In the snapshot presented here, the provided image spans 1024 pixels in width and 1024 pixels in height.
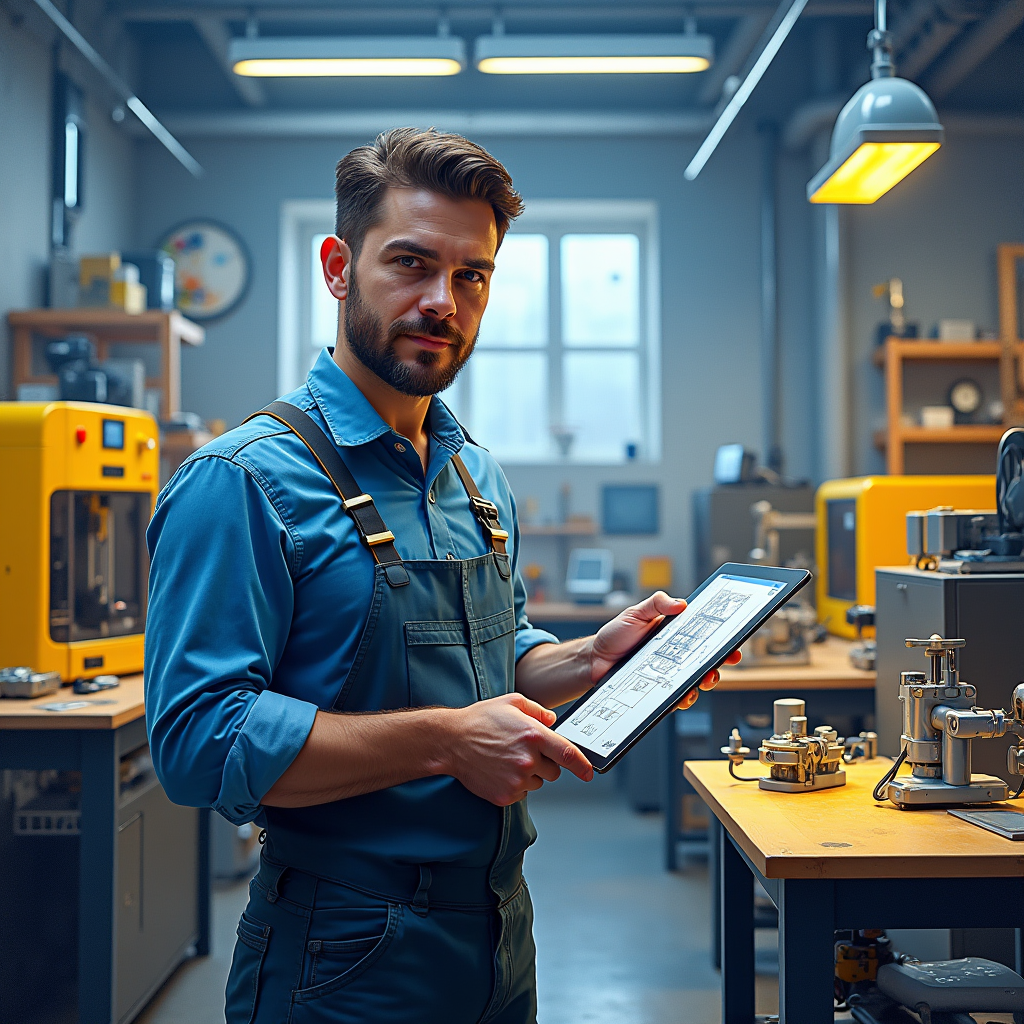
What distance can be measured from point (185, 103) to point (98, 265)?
1.78 meters

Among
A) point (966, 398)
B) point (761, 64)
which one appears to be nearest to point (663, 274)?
point (761, 64)

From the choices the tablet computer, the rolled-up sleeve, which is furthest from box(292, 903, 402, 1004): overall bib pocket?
the tablet computer

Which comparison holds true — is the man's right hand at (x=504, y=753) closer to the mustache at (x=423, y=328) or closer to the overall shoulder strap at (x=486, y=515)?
the overall shoulder strap at (x=486, y=515)

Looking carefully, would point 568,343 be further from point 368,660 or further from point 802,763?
point 368,660

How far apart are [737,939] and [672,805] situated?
90.8 inches

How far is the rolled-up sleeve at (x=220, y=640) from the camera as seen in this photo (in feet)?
3.45

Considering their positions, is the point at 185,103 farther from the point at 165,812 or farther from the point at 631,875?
the point at 631,875

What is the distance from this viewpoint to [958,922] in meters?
1.37

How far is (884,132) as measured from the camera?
2795mm

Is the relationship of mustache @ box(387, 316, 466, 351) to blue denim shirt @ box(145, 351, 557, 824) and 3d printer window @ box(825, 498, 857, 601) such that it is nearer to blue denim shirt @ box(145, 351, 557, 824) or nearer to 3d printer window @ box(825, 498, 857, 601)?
blue denim shirt @ box(145, 351, 557, 824)

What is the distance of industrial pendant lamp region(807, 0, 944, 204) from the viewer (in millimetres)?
2799

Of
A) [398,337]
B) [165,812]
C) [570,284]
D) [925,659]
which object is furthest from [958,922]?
[570,284]

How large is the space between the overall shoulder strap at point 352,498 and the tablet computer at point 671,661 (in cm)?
32

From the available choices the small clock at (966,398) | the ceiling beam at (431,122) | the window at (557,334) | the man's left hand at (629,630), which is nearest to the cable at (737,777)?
the man's left hand at (629,630)
